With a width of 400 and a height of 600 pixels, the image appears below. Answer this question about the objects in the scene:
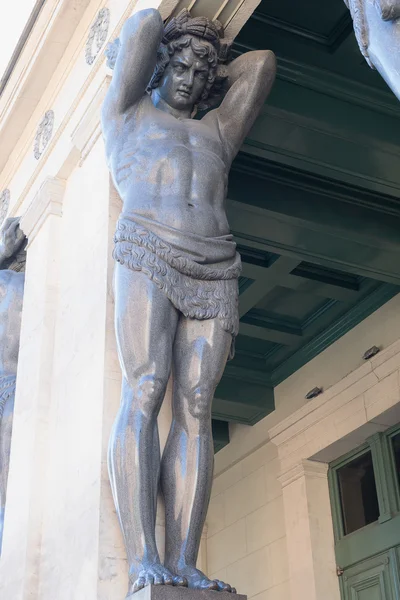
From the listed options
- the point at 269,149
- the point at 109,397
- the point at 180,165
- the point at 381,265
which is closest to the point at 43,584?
the point at 109,397

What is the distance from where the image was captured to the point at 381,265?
9.01 m

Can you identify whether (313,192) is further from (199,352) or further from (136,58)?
(199,352)

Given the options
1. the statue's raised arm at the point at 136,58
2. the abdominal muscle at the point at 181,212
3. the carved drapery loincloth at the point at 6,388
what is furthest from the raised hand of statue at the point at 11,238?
the abdominal muscle at the point at 181,212

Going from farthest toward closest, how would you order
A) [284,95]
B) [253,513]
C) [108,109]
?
[253,513] → [284,95] → [108,109]

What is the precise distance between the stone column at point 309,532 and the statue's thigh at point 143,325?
5526 millimetres

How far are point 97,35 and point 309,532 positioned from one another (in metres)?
5.28

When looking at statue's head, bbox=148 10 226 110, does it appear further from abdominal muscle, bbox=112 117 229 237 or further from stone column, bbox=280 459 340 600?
stone column, bbox=280 459 340 600

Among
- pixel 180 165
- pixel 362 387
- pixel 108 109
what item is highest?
pixel 362 387

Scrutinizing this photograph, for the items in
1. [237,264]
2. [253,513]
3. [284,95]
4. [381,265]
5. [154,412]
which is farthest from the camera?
[253,513]

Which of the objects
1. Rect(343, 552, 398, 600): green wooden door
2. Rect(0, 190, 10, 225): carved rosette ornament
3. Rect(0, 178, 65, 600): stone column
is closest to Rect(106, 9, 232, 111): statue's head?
Rect(0, 178, 65, 600): stone column

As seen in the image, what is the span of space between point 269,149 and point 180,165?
249 centimetres

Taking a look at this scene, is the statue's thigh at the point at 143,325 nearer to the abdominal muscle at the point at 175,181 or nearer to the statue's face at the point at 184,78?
the abdominal muscle at the point at 175,181

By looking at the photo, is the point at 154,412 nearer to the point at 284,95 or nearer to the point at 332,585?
the point at 284,95

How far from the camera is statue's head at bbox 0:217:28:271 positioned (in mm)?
8039
